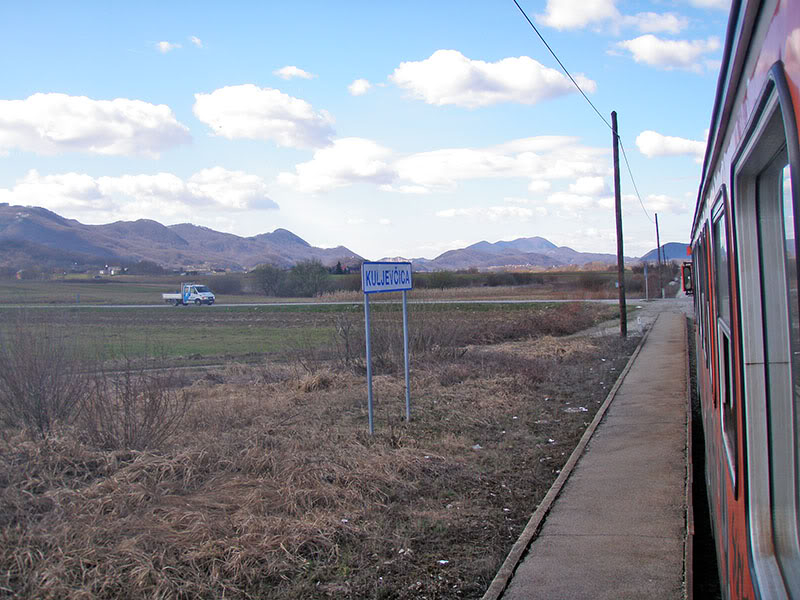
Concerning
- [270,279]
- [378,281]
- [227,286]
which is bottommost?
[378,281]

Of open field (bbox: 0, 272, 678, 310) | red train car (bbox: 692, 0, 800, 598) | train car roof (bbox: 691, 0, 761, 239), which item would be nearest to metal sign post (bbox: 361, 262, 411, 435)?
train car roof (bbox: 691, 0, 761, 239)

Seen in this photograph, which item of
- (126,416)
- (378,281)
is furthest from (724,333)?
(126,416)

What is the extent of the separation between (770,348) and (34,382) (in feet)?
24.4

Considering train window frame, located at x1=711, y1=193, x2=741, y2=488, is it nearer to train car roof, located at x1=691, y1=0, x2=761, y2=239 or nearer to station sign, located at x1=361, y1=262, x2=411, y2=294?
train car roof, located at x1=691, y1=0, x2=761, y2=239

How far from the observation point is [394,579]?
4863 mm

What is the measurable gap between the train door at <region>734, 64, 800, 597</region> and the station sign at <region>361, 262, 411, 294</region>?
631 cm

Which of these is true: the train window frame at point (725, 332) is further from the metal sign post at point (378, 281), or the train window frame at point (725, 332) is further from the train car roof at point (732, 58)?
the metal sign post at point (378, 281)

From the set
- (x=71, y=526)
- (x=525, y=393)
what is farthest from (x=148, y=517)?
(x=525, y=393)

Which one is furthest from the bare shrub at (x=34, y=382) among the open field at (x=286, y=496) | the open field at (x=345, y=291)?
the open field at (x=345, y=291)

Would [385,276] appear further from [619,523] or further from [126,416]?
[619,523]

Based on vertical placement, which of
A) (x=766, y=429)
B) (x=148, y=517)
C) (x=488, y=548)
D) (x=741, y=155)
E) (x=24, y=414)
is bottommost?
(x=488, y=548)

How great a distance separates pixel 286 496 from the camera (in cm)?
611

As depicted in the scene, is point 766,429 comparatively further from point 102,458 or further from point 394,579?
point 102,458

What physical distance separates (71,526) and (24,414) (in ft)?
9.95
